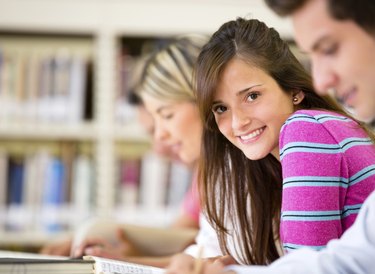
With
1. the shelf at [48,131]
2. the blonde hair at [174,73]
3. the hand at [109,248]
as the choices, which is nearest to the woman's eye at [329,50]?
the hand at [109,248]

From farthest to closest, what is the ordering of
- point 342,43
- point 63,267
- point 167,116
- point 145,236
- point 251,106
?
1. point 167,116
2. point 145,236
3. point 251,106
4. point 63,267
5. point 342,43

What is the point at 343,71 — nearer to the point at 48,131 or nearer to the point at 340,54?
the point at 340,54

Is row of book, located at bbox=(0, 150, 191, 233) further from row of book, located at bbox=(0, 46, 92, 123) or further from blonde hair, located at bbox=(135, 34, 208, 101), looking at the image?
blonde hair, located at bbox=(135, 34, 208, 101)

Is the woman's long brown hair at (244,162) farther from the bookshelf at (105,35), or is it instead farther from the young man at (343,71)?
the bookshelf at (105,35)

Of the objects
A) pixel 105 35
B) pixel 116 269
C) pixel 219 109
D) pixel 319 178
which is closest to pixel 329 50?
pixel 319 178

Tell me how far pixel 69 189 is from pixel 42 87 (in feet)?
1.53

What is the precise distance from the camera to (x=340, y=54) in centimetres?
73

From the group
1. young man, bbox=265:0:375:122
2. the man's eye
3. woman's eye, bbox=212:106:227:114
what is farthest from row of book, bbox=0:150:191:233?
young man, bbox=265:0:375:122

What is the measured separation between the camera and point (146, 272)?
0.88 m

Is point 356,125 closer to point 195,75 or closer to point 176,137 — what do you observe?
point 195,75

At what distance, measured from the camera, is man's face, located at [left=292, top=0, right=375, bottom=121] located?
0.72 metres

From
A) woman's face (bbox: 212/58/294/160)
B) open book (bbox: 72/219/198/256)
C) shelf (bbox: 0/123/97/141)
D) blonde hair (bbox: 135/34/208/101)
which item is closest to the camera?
woman's face (bbox: 212/58/294/160)

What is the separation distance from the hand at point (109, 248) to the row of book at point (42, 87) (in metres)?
1.12

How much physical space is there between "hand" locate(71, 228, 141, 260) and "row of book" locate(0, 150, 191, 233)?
1.00 metres
